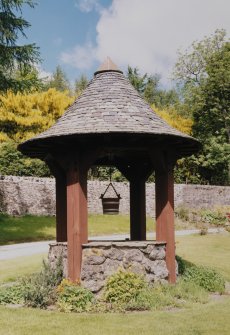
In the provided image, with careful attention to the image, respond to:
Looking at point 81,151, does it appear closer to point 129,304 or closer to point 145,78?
point 129,304

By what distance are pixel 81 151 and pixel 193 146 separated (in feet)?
8.57

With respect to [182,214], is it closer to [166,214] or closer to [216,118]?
[216,118]

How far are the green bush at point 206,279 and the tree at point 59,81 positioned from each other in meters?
50.7

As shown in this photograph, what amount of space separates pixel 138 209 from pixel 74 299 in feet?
13.7

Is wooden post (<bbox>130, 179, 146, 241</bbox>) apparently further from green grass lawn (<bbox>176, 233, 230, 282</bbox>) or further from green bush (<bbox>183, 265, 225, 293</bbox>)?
green grass lawn (<bbox>176, 233, 230, 282</bbox>)

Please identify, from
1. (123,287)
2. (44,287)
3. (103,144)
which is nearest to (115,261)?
(123,287)

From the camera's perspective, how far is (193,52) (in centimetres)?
4334

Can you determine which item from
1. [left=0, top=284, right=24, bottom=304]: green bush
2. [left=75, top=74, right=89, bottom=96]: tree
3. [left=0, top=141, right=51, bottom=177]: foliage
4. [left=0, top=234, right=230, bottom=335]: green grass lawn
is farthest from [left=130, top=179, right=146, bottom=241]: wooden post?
[left=75, top=74, right=89, bottom=96]: tree

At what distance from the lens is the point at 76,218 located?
10094mm

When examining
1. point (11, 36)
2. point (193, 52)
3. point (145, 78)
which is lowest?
point (11, 36)

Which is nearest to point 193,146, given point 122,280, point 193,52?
point 122,280

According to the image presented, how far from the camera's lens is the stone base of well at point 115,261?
385 inches

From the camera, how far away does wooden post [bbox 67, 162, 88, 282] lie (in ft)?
32.6

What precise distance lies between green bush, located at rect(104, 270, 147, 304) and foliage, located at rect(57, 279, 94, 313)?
368mm
